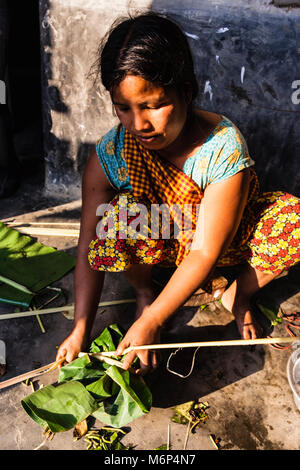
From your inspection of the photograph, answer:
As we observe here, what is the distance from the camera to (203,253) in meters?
1.45

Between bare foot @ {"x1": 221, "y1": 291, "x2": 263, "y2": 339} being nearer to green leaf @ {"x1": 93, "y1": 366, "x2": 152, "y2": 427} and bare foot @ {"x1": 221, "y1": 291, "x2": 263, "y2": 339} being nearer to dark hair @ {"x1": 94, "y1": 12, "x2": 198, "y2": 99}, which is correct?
green leaf @ {"x1": 93, "y1": 366, "x2": 152, "y2": 427}

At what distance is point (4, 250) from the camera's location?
7.00 ft

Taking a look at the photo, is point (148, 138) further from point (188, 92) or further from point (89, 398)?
point (89, 398)

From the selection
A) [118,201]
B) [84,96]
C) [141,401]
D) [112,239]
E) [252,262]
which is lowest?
[141,401]

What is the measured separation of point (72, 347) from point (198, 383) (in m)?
0.54

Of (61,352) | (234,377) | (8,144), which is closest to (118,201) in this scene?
(61,352)

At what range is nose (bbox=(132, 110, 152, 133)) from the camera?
1.19m

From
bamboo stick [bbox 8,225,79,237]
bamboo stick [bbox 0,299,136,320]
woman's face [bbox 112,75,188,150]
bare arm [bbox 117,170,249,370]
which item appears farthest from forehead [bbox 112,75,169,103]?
bamboo stick [bbox 8,225,79,237]

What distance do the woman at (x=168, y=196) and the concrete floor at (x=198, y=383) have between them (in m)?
0.14

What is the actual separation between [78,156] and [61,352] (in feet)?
4.28

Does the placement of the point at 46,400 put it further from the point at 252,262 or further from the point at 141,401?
the point at 252,262

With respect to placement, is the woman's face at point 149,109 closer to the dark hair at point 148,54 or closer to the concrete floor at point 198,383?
the dark hair at point 148,54

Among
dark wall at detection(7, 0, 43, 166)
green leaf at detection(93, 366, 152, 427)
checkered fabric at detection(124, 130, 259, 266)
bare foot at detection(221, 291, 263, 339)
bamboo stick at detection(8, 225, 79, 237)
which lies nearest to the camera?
green leaf at detection(93, 366, 152, 427)

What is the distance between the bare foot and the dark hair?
1.05 m
